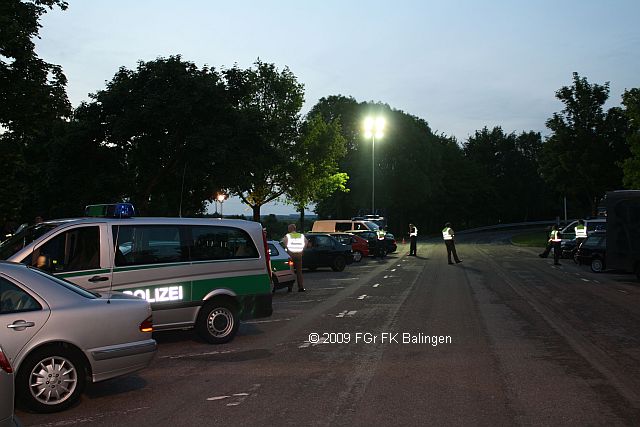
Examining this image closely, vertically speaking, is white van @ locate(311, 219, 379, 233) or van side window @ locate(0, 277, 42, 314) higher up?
white van @ locate(311, 219, 379, 233)

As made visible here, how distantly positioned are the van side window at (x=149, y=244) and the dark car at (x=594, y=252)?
19.2m

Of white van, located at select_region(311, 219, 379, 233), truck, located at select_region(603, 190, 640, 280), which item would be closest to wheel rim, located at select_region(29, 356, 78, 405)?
truck, located at select_region(603, 190, 640, 280)

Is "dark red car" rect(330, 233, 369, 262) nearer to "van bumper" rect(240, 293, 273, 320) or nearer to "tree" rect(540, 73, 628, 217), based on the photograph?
"van bumper" rect(240, 293, 273, 320)

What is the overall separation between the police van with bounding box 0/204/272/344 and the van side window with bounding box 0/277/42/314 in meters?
2.36

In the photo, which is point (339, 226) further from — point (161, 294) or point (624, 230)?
point (161, 294)

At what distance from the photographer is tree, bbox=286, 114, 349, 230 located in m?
48.7

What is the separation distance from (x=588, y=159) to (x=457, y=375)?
169ft

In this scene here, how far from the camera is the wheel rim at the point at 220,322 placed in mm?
9609

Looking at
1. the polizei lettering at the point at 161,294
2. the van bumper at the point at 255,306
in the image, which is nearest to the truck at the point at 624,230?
the van bumper at the point at 255,306

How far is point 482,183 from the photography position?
9825 cm

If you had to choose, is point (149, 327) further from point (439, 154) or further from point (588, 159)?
point (439, 154)

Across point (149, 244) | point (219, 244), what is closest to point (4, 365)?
point (149, 244)

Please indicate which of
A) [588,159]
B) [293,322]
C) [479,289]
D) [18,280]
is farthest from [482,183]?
[18,280]

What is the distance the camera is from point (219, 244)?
388 inches
